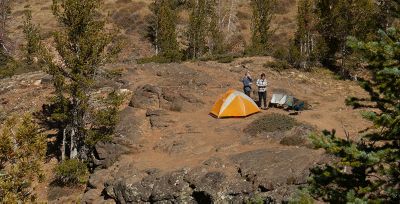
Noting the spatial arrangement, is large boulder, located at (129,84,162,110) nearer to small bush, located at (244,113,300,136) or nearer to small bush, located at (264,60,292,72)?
small bush, located at (244,113,300,136)

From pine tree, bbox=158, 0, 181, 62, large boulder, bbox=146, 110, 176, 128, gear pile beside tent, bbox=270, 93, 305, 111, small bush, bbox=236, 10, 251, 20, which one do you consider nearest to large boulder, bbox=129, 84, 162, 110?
large boulder, bbox=146, 110, 176, 128

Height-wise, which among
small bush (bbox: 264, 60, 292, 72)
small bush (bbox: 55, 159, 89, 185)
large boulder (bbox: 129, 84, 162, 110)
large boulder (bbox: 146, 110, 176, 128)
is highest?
small bush (bbox: 264, 60, 292, 72)

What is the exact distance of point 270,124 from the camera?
20016 millimetres

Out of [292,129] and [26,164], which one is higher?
[26,164]

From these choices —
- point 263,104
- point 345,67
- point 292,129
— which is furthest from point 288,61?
point 292,129

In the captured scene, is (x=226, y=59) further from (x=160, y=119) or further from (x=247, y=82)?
(x=160, y=119)

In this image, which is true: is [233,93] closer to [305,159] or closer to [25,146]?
[305,159]

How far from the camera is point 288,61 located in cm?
3650

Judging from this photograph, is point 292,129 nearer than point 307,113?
Yes

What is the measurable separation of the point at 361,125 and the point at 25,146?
52.5 feet

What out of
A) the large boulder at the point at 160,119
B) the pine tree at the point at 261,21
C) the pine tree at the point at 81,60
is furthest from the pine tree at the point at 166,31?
the pine tree at the point at 81,60

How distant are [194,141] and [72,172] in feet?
19.9

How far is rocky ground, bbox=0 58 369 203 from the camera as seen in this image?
1568 cm

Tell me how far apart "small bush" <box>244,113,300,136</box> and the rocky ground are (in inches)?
10.9
